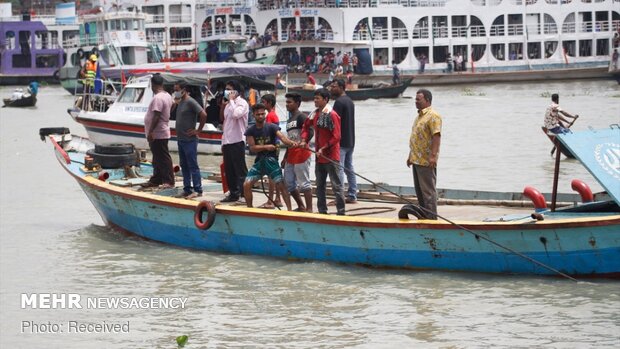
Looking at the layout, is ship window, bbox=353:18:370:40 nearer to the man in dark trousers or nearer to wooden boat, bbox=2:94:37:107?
wooden boat, bbox=2:94:37:107

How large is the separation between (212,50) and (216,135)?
32.4 metres

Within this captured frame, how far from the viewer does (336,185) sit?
12812mm

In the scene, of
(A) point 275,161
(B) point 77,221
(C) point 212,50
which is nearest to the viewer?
(A) point 275,161

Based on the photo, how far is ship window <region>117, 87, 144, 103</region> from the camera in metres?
Result: 26.2

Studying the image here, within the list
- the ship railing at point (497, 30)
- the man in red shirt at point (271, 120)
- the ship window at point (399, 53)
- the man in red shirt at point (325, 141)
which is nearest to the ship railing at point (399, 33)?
the ship window at point (399, 53)

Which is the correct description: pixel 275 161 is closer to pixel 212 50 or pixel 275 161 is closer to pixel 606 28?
pixel 212 50

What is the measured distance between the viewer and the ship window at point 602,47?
194 ft

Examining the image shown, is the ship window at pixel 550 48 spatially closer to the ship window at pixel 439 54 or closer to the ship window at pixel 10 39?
the ship window at pixel 439 54

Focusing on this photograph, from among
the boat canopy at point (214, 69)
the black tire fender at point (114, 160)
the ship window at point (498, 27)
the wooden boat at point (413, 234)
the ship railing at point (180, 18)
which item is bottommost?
the wooden boat at point (413, 234)

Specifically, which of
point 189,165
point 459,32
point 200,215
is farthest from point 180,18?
point 200,215

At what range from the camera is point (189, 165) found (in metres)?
14.3

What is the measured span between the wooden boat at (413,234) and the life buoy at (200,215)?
1 centimetres

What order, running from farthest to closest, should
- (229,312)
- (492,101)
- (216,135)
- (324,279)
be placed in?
(492,101), (216,135), (324,279), (229,312)

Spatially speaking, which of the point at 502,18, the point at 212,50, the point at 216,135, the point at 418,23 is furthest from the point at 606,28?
the point at 216,135
